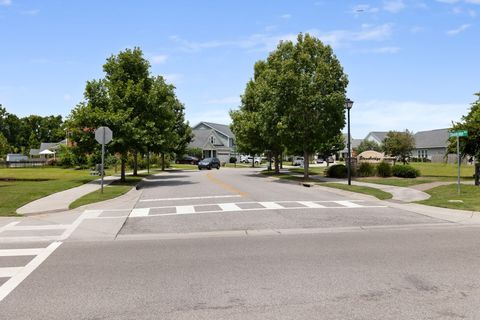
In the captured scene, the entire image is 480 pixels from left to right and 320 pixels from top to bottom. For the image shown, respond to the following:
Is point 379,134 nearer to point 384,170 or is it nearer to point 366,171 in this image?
point 366,171

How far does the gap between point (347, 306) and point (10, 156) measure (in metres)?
113

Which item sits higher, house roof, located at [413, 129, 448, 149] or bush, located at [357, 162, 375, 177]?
house roof, located at [413, 129, 448, 149]

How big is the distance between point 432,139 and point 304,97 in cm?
6770

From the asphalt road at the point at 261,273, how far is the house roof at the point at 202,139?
7726 cm

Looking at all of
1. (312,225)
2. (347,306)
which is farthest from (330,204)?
(347,306)

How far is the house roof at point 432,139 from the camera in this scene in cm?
8831

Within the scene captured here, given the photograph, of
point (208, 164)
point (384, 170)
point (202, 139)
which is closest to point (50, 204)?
point (384, 170)

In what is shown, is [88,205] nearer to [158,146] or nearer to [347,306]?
[347,306]

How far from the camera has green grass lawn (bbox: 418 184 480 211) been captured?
622 inches

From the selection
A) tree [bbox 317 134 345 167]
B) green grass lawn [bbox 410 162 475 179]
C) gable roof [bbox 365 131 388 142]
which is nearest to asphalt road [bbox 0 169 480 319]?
tree [bbox 317 134 345 167]

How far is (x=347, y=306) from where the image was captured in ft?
18.2

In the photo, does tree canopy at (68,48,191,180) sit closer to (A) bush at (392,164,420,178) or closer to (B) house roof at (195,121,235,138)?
(A) bush at (392,164,420,178)

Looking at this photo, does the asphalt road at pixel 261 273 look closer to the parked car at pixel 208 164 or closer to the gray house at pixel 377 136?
the parked car at pixel 208 164

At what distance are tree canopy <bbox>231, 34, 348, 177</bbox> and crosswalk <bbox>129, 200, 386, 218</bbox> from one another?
1539 cm
